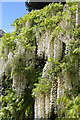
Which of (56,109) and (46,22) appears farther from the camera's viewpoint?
(46,22)

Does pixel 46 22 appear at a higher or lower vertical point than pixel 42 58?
higher

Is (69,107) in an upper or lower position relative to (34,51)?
lower

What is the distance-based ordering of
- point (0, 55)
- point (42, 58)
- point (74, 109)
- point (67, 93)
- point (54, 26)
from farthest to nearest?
point (0, 55) → point (42, 58) → point (54, 26) → point (67, 93) → point (74, 109)

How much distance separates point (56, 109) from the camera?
275 centimetres

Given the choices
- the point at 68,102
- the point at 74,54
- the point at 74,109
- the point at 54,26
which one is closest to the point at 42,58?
the point at 54,26

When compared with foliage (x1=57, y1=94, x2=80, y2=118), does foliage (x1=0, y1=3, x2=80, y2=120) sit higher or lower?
higher

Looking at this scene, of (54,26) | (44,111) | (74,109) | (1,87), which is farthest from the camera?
(1,87)

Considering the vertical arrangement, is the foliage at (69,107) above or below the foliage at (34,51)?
below

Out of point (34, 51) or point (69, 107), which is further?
point (34, 51)

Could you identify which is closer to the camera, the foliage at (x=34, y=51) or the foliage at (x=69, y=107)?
the foliage at (x=69, y=107)

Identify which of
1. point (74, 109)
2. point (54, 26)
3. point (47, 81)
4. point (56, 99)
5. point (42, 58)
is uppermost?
point (54, 26)

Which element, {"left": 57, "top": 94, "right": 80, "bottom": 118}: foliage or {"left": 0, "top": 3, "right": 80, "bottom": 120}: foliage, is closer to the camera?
{"left": 57, "top": 94, "right": 80, "bottom": 118}: foliage

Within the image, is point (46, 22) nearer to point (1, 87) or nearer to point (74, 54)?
point (74, 54)

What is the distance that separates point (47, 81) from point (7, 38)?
1.52m
